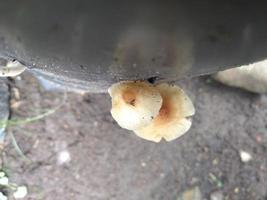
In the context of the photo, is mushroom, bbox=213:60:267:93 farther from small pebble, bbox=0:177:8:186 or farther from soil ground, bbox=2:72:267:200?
small pebble, bbox=0:177:8:186

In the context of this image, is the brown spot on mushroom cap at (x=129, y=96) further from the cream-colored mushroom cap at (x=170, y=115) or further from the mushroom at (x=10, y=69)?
the mushroom at (x=10, y=69)

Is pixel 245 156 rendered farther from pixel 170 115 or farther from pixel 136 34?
pixel 136 34

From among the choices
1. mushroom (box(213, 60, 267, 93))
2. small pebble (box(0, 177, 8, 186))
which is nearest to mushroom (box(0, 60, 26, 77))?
small pebble (box(0, 177, 8, 186))

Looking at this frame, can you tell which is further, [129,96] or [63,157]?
[63,157]

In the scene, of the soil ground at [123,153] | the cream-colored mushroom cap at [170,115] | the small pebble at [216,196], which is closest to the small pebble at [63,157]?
the soil ground at [123,153]

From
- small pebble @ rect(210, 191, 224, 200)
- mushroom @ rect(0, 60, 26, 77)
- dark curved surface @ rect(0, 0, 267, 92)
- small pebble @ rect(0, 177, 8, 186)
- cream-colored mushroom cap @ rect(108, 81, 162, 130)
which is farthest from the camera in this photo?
small pebble @ rect(210, 191, 224, 200)

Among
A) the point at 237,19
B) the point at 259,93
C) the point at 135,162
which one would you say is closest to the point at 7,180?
the point at 135,162

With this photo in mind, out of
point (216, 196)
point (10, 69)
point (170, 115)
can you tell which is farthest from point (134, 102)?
point (216, 196)
